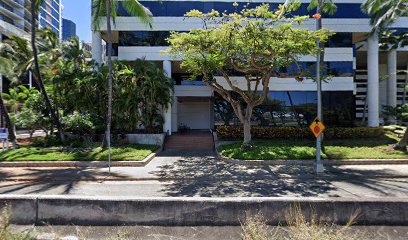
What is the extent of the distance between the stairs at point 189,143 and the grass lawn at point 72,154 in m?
3.39

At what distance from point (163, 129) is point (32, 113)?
8.95 m

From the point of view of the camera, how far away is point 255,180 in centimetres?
1208

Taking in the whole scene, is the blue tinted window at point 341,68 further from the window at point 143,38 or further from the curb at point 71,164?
the curb at point 71,164

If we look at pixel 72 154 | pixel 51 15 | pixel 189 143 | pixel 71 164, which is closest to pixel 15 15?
pixel 51 15

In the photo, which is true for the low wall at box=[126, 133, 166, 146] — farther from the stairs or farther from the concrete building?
the concrete building

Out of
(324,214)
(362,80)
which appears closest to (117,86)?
(324,214)

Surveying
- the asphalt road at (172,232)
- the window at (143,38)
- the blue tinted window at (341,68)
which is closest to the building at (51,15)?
the window at (143,38)

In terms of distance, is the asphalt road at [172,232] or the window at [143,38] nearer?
the asphalt road at [172,232]

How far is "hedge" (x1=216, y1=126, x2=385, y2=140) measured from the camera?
72.1 ft

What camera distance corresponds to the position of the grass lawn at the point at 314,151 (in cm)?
1578

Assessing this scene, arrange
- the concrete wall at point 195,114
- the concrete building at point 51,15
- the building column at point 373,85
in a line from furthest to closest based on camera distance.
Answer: the concrete building at point 51,15
the concrete wall at point 195,114
the building column at point 373,85

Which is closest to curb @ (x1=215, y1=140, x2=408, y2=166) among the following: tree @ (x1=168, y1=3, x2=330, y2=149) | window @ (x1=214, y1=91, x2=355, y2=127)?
tree @ (x1=168, y1=3, x2=330, y2=149)

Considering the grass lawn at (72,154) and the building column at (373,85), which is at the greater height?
the building column at (373,85)

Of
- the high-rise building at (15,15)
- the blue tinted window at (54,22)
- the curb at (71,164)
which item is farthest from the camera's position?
the blue tinted window at (54,22)
